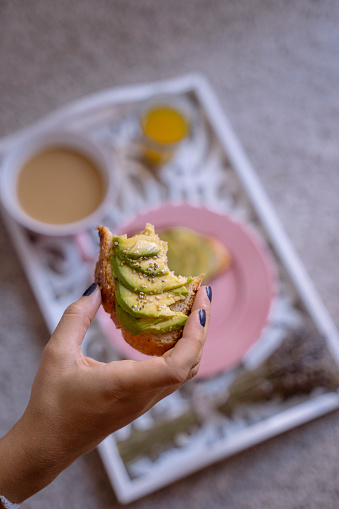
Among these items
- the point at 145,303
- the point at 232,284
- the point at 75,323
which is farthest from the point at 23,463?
the point at 232,284

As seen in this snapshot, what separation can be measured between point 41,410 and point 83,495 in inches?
31.7

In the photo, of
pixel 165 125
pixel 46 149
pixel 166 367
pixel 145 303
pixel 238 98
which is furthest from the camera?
pixel 238 98

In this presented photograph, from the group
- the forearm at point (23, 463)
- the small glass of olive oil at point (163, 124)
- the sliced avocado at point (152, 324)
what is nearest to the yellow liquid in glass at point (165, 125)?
the small glass of olive oil at point (163, 124)

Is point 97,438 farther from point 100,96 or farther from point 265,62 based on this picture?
point 265,62

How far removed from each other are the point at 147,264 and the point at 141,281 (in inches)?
1.5

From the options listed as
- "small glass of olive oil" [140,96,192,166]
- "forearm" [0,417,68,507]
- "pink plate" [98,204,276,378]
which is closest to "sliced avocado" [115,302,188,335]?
"forearm" [0,417,68,507]

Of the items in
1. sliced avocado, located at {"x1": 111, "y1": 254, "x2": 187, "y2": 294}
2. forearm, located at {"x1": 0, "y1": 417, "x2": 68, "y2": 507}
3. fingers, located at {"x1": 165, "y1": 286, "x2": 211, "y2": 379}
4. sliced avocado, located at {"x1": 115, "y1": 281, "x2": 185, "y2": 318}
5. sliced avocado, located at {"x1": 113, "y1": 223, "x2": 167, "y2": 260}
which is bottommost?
forearm, located at {"x1": 0, "y1": 417, "x2": 68, "y2": 507}

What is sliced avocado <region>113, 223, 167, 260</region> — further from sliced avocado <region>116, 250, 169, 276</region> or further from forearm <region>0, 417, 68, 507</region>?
forearm <region>0, 417, 68, 507</region>

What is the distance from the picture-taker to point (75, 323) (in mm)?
979

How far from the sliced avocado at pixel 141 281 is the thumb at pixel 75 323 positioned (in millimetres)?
86

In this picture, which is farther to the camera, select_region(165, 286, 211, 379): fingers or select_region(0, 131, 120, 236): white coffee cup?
select_region(0, 131, 120, 236): white coffee cup

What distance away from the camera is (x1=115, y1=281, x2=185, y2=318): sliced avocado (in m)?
0.96

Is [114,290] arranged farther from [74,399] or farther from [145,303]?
[74,399]

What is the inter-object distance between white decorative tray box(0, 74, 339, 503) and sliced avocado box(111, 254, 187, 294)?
606 millimetres
